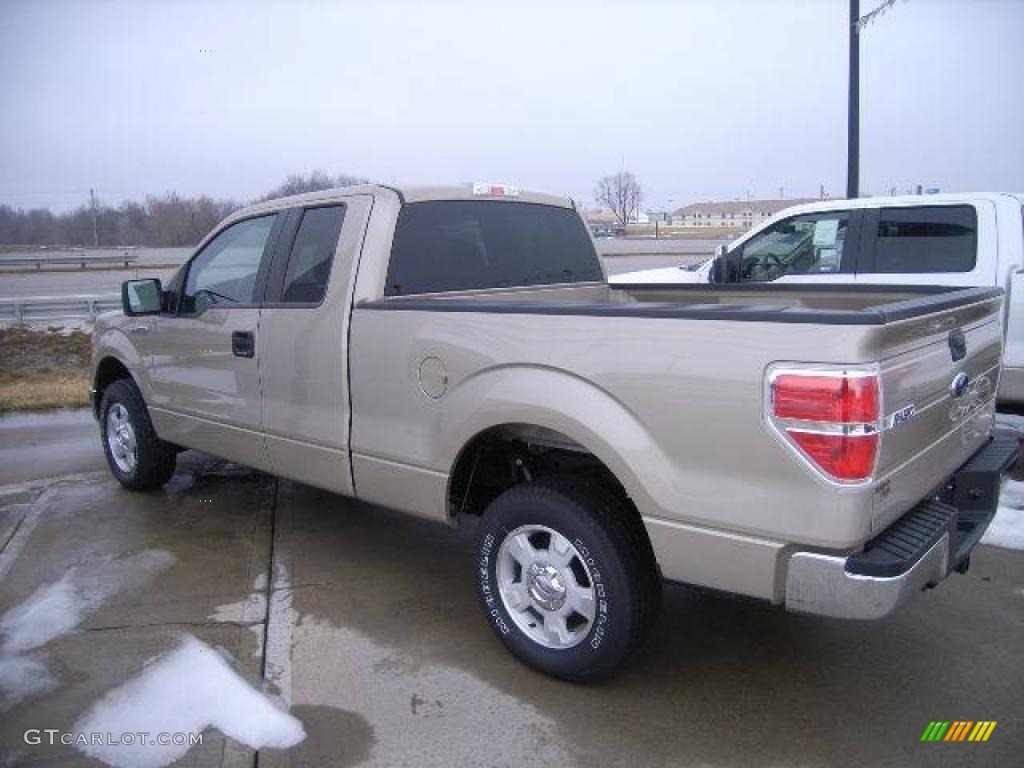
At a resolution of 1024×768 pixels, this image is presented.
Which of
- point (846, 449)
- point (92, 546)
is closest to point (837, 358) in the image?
point (846, 449)

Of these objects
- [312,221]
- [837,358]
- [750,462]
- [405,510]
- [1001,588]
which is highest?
[312,221]

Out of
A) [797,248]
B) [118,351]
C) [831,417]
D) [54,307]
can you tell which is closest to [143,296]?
[118,351]

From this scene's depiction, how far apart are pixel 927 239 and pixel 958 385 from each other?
12.4ft

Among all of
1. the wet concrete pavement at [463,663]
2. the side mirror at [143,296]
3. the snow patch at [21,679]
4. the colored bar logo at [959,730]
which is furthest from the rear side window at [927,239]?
the snow patch at [21,679]

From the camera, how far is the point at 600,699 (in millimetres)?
3152

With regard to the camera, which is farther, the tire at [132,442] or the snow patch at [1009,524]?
the tire at [132,442]

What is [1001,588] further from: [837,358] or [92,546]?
Result: [92,546]

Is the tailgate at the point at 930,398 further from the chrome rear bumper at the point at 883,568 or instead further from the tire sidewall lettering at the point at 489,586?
the tire sidewall lettering at the point at 489,586

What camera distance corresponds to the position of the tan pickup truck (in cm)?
250

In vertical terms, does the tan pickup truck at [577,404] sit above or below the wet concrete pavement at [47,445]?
above

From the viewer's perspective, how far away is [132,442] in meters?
5.57

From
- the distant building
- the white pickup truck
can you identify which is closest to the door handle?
the white pickup truck

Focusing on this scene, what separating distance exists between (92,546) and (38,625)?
1.02 meters

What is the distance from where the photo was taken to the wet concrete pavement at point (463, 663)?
2.86 metres
